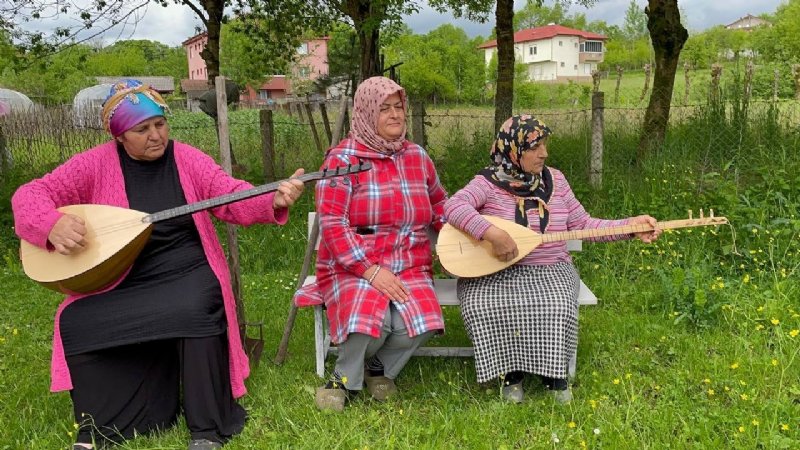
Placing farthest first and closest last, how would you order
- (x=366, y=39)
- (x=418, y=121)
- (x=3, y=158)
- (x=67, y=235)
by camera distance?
(x=3, y=158) → (x=366, y=39) → (x=418, y=121) → (x=67, y=235)

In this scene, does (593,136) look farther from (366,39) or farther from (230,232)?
(230,232)

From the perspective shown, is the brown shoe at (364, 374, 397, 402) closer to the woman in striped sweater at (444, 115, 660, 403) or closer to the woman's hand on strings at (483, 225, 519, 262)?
the woman in striped sweater at (444, 115, 660, 403)

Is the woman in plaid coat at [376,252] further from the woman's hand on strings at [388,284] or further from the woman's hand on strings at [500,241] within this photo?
the woman's hand on strings at [500,241]

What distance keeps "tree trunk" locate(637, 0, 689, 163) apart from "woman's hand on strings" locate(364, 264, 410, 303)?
408 cm

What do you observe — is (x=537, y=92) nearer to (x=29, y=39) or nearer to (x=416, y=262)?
(x=29, y=39)

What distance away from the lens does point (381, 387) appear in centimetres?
330

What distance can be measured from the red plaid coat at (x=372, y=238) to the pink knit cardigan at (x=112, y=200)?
317 mm

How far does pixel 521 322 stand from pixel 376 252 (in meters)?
0.79

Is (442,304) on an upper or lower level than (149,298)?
lower

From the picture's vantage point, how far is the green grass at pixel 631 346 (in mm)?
2879

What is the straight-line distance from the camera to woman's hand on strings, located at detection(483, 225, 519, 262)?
3.10m

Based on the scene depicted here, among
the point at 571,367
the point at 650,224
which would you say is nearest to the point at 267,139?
the point at 571,367

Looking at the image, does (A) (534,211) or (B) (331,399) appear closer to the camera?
(B) (331,399)

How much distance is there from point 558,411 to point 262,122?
5133 millimetres
